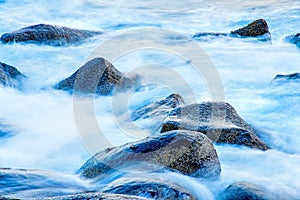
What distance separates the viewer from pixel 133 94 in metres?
7.40

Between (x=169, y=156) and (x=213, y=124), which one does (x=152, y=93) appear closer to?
(x=213, y=124)

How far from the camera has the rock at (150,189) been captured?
336 cm

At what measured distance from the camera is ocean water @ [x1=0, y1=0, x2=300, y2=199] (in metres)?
4.84

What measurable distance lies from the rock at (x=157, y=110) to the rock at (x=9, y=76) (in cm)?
243

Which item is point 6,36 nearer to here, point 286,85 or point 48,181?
point 286,85

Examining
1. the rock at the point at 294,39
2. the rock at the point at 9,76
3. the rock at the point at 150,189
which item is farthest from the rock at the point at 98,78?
the rock at the point at 294,39

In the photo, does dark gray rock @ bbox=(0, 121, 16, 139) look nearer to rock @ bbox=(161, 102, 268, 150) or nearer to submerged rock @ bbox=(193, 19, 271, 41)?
rock @ bbox=(161, 102, 268, 150)

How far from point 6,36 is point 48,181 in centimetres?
672

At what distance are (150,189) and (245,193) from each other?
881mm

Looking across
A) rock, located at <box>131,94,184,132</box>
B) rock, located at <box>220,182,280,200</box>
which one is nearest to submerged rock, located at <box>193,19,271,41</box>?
rock, located at <box>131,94,184,132</box>

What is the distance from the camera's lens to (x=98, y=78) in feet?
23.3

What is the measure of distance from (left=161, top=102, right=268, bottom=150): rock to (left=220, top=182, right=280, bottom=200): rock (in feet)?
2.98

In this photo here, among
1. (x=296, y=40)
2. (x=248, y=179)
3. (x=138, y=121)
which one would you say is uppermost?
(x=296, y=40)

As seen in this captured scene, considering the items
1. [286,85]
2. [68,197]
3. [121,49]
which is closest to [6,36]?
[121,49]
